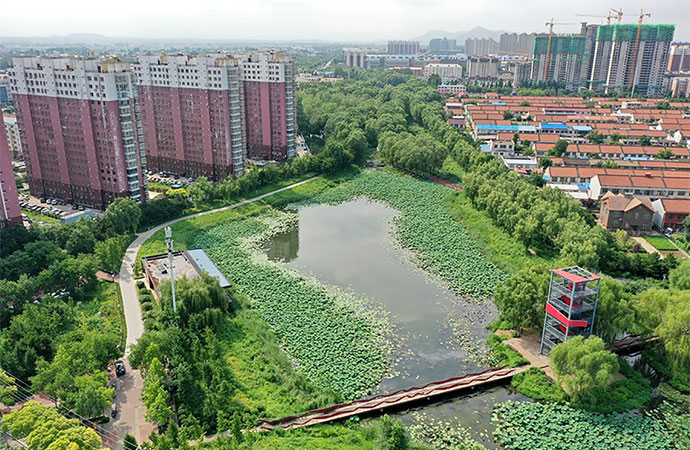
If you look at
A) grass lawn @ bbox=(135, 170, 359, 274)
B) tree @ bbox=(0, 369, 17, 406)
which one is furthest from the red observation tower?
grass lawn @ bbox=(135, 170, 359, 274)

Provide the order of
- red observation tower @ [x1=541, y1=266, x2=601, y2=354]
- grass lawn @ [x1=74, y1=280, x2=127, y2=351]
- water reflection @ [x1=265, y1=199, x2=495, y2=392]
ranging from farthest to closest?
grass lawn @ [x1=74, y1=280, x2=127, y2=351] → water reflection @ [x1=265, y1=199, x2=495, y2=392] → red observation tower @ [x1=541, y1=266, x2=601, y2=354]

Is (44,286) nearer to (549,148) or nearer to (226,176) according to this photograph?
(226,176)

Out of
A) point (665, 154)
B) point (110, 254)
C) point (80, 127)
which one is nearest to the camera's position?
point (110, 254)

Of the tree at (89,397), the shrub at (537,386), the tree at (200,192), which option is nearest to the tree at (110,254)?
the tree at (200,192)

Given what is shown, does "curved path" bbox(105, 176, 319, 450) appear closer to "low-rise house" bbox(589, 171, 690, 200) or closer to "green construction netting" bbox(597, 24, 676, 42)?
"low-rise house" bbox(589, 171, 690, 200)

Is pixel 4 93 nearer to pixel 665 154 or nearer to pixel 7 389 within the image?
pixel 7 389

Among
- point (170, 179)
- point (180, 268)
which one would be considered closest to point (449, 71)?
point (170, 179)
